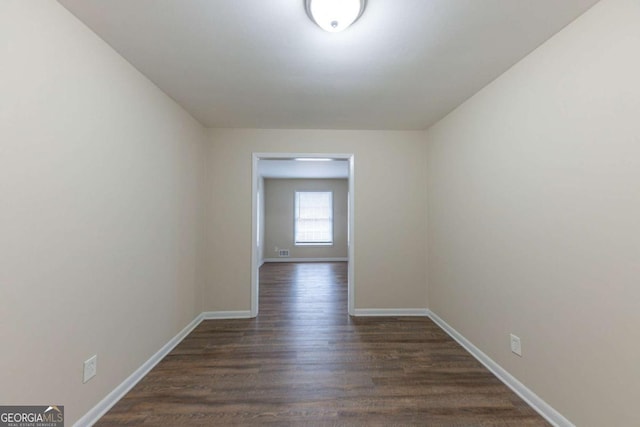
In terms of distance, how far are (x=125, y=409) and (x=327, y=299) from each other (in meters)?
2.87

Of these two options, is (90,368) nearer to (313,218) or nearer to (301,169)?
(301,169)

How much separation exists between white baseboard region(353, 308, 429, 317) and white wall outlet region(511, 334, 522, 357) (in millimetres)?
1543

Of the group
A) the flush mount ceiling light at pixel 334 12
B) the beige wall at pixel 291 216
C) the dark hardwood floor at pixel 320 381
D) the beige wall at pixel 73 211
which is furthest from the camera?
the beige wall at pixel 291 216

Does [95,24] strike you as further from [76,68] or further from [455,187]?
[455,187]

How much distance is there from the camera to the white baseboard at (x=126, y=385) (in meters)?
1.67

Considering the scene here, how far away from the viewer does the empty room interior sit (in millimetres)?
1346

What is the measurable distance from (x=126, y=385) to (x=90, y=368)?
44 cm

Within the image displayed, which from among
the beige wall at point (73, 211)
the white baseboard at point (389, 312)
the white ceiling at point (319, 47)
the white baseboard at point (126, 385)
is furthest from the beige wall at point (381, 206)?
the beige wall at point (73, 211)

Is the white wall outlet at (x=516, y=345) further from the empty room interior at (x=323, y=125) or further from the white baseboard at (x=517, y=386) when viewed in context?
the white baseboard at (x=517, y=386)

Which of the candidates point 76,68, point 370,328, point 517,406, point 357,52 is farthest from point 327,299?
point 76,68

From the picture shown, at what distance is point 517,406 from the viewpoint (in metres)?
1.85

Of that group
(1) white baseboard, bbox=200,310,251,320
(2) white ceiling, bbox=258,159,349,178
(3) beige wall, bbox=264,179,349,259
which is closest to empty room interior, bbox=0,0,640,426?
(1) white baseboard, bbox=200,310,251,320

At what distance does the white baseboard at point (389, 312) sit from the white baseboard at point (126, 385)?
2.06 m

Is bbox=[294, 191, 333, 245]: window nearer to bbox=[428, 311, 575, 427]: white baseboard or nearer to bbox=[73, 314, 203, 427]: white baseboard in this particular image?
bbox=[73, 314, 203, 427]: white baseboard
